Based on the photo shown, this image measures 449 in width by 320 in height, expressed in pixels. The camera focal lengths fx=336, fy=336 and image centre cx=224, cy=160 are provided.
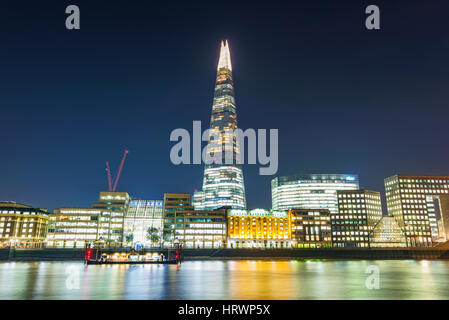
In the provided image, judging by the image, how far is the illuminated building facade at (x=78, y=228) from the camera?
7190 inches

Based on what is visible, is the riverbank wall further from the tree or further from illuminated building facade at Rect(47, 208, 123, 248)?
illuminated building facade at Rect(47, 208, 123, 248)

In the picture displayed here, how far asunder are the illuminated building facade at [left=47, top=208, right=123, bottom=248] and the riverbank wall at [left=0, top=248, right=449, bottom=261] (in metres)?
37.0

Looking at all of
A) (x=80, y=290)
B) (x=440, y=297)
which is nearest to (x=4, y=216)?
(x=80, y=290)

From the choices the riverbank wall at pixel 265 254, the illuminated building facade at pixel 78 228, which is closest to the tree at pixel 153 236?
the illuminated building facade at pixel 78 228

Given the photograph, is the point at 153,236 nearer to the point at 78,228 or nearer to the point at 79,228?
the point at 79,228

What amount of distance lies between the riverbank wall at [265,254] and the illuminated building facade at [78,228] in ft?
121

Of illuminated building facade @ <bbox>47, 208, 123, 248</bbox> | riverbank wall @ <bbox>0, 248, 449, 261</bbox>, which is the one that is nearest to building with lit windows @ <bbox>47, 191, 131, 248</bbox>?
illuminated building facade @ <bbox>47, 208, 123, 248</bbox>

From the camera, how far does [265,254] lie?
156 m

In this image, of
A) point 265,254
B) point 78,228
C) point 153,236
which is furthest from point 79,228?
point 265,254

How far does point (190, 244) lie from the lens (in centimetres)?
19388

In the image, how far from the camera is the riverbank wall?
138 metres

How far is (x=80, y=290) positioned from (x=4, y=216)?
640 feet

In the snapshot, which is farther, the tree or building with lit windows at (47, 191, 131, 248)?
the tree

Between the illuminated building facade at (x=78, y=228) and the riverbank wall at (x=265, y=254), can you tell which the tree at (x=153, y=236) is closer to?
the illuminated building facade at (x=78, y=228)
